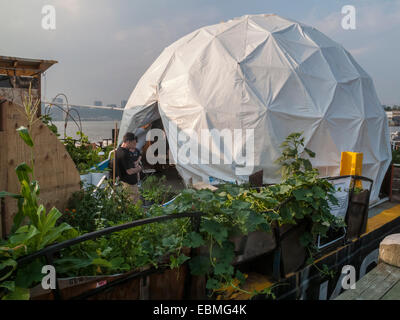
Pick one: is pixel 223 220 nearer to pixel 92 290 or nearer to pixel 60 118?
pixel 92 290

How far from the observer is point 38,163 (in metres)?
2.87

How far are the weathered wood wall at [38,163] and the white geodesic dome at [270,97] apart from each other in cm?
434

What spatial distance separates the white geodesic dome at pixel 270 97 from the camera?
281 inches

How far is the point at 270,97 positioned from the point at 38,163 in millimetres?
5493

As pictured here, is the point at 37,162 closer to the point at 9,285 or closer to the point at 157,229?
the point at 157,229

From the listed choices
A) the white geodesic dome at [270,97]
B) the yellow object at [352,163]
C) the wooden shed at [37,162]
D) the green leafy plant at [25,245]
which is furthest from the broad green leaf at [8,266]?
the white geodesic dome at [270,97]

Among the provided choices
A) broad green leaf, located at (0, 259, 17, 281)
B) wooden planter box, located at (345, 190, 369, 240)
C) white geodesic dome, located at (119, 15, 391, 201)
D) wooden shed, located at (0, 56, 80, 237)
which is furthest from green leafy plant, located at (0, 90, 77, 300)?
white geodesic dome, located at (119, 15, 391, 201)

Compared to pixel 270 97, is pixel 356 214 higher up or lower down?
lower down

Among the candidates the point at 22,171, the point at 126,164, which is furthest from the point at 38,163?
the point at 126,164

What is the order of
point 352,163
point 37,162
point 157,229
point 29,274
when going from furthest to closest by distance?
1. point 352,163
2. point 37,162
3. point 157,229
4. point 29,274

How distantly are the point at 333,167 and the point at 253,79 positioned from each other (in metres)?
2.74

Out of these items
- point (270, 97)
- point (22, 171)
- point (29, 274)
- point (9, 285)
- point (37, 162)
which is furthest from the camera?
point (270, 97)

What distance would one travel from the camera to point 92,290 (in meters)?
1.94

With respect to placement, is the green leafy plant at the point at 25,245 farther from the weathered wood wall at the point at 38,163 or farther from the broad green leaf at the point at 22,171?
the weathered wood wall at the point at 38,163
